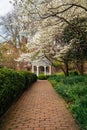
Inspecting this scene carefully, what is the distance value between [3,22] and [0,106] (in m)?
31.5

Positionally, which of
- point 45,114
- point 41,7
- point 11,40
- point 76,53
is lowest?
point 45,114

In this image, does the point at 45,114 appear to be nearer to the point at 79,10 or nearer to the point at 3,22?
the point at 79,10

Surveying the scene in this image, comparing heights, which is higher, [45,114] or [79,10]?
[79,10]

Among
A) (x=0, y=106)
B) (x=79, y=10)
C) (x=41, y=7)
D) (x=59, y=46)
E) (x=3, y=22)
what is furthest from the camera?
(x=3, y=22)

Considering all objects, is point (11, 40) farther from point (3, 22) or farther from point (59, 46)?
point (59, 46)

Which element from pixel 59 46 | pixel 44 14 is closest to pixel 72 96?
pixel 44 14

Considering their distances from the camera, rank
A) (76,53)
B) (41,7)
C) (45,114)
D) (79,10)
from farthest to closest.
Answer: (76,53), (79,10), (41,7), (45,114)

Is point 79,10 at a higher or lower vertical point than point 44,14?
higher

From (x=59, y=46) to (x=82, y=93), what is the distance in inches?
500

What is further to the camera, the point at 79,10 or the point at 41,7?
the point at 79,10

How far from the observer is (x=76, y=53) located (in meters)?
19.1

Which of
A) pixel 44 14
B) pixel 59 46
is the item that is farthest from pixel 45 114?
pixel 59 46


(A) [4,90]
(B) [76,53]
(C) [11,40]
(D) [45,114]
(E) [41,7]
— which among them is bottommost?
(D) [45,114]

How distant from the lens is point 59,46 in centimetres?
2180
